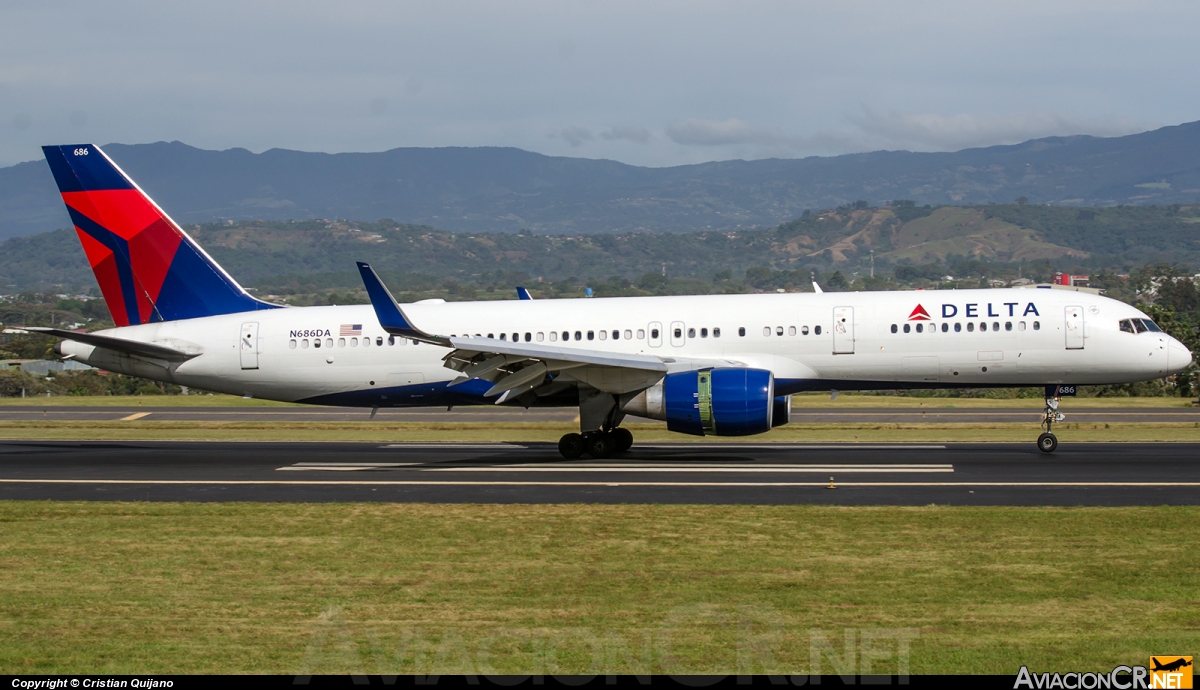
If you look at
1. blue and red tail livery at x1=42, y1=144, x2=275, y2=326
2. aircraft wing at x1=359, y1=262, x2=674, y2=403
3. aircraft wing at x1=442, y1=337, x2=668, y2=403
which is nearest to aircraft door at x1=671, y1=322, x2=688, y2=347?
aircraft wing at x1=359, y1=262, x2=674, y2=403

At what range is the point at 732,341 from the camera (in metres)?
28.5

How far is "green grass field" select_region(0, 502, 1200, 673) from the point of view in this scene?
11070 millimetres

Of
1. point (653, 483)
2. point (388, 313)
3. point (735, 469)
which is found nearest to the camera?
point (653, 483)

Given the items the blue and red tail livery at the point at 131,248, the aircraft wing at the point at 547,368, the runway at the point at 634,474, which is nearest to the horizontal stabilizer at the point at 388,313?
the aircraft wing at the point at 547,368

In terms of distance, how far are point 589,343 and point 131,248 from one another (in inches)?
494

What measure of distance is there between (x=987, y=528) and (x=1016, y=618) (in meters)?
5.30

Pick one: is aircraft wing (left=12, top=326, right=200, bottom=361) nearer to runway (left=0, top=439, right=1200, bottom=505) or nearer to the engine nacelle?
runway (left=0, top=439, right=1200, bottom=505)

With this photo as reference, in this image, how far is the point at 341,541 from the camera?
16922 mm

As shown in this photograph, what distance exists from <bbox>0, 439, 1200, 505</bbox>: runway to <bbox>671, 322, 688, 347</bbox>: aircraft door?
286 cm

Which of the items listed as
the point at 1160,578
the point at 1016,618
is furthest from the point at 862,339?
the point at 1016,618

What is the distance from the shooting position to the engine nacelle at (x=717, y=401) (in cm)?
2581

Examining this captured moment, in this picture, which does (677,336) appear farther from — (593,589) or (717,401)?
(593,589)

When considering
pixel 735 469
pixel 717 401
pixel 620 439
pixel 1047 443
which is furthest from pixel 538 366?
pixel 1047 443

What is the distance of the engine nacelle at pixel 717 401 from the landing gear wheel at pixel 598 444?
224cm
